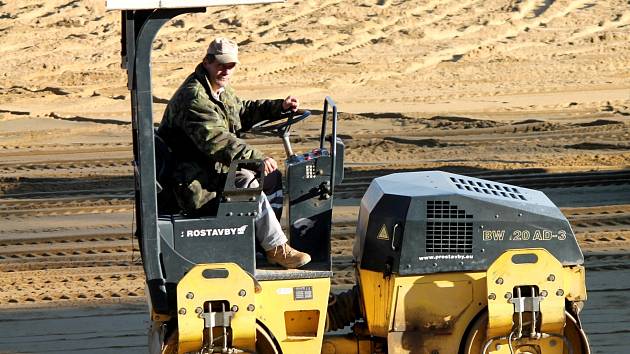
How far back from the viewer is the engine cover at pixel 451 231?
6.89 m

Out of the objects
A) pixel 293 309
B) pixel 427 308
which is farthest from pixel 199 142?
pixel 427 308

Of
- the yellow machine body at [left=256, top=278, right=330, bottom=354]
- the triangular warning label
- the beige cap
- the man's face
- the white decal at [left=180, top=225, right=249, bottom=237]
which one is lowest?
the yellow machine body at [left=256, top=278, right=330, bottom=354]

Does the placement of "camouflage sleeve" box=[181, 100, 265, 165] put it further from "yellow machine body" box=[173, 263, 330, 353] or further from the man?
"yellow machine body" box=[173, 263, 330, 353]

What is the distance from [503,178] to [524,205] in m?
6.56

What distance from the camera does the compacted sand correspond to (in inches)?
451

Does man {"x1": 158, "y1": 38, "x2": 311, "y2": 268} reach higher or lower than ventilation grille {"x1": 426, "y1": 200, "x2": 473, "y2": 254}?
higher

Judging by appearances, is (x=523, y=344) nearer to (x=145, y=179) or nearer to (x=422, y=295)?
(x=422, y=295)

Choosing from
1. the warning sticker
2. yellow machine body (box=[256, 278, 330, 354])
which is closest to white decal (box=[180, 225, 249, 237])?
yellow machine body (box=[256, 278, 330, 354])

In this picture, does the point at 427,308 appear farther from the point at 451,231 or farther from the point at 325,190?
the point at 325,190

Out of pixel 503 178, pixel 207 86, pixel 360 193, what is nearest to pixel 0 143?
pixel 360 193

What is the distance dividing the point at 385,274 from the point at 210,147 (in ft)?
3.59

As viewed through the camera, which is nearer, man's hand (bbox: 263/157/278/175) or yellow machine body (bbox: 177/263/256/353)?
yellow machine body (bbox: 177/263/256/353)

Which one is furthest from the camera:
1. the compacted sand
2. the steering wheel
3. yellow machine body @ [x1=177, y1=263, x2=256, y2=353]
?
the compacted sand

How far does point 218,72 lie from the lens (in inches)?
273
